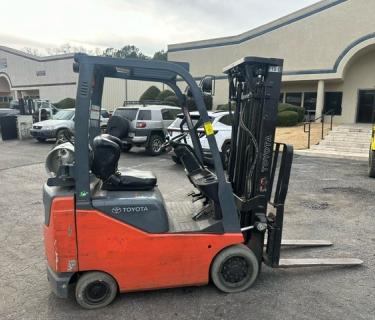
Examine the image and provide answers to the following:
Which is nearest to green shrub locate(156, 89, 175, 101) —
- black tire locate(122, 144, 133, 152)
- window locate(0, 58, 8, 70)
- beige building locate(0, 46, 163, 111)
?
beige building locate(0, 46, 163, 111)

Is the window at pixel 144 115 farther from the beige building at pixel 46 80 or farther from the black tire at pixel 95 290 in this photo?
the beige building at pixel 46 80

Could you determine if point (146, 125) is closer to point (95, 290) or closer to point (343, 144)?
point (343, 144)

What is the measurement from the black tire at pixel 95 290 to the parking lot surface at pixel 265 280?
0.08m

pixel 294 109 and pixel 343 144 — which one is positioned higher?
pixel 294 109

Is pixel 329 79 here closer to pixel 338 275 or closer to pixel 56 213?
pixel 338 275

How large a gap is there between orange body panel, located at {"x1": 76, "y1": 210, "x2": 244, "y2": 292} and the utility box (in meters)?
18.2

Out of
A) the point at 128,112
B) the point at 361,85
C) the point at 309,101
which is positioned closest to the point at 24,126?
the point at 128,112

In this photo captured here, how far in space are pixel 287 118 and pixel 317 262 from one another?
1825 cm

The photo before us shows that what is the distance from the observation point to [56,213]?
3143mm

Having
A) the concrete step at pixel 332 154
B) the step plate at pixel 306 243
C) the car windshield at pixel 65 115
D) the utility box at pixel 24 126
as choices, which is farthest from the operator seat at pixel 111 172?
the utility box at pixel 24 126

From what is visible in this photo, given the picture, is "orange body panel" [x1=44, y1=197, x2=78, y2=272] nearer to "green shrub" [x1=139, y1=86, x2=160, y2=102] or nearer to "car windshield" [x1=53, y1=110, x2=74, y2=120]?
"car windshield" [x1=53, y1=110, x2=74, y2=120]

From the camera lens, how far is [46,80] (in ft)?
143

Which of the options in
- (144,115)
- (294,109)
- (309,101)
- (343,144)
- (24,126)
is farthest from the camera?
(309,101)

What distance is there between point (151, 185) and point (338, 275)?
2517 mm
